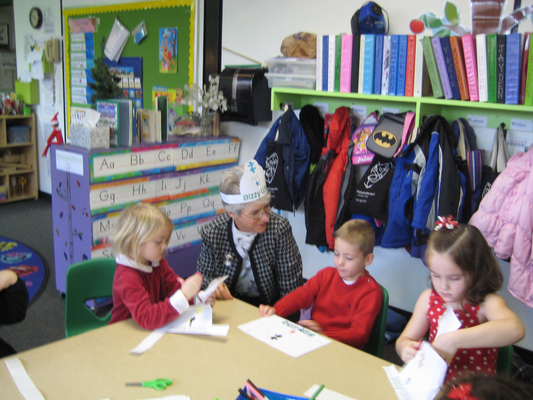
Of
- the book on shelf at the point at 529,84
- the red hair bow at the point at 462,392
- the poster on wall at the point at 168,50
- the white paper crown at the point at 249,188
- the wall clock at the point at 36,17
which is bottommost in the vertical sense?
the red hair bow at the point at 462,392

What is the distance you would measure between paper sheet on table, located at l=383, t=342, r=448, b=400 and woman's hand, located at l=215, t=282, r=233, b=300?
25.4 inches

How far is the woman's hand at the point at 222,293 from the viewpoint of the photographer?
1712 millimetres

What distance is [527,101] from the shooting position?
2242 millimetres

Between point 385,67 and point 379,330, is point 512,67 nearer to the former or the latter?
point 385,67

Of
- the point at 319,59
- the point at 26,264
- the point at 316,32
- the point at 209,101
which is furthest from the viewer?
the point at 26,264

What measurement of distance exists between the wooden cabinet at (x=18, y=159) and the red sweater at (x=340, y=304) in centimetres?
464

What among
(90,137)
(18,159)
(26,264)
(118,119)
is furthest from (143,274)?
(18,159)

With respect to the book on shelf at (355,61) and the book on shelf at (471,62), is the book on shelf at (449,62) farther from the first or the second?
the book on shelf at (355,61)

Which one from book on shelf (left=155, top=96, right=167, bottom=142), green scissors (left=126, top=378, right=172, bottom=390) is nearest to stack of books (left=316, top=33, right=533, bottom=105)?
book on shelf (left=155, top=96, right=167, bottom=142)

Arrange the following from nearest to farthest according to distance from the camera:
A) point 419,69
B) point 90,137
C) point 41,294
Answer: point 419,69
point 90,137
point 41,294

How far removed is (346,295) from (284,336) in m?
0.41

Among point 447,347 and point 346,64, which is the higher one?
point 346,64

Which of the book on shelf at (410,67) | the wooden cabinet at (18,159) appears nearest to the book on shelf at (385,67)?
the book on shelf at (410,67)

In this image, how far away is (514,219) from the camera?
7.31 ft
